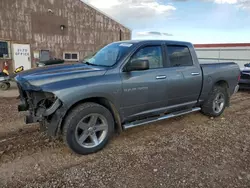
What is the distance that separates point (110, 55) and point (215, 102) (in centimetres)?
306

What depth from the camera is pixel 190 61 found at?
4738 mm

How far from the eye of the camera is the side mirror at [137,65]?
355cm

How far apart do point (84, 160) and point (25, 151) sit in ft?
3.39

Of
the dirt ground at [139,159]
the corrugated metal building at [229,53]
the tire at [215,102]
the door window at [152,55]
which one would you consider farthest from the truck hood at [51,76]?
the corrugated metal building at [229,53]

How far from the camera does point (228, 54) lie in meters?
14.2

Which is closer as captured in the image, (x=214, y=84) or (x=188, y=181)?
(x=188, y=181)

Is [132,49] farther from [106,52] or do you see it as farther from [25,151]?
[25,151]

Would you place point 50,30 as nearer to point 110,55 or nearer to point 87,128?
point 110,55

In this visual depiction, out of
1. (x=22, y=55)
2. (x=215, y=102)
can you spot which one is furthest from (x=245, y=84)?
(x=22, y=55)

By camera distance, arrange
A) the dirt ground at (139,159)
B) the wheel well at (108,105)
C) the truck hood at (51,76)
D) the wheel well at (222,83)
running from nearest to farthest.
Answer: the dirt ground at (139,159) → the truck hood at (51,76) → the wheel well at (108,105) → the wheel well at (222,83)

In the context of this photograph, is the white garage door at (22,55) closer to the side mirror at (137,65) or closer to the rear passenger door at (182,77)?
the rear passenger door at (182,77)

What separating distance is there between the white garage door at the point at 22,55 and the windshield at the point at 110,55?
937 centimetres

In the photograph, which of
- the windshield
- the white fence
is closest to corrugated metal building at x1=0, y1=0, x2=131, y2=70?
the white fence

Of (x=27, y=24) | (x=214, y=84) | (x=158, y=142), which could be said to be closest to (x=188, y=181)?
(x=158, y=142)
